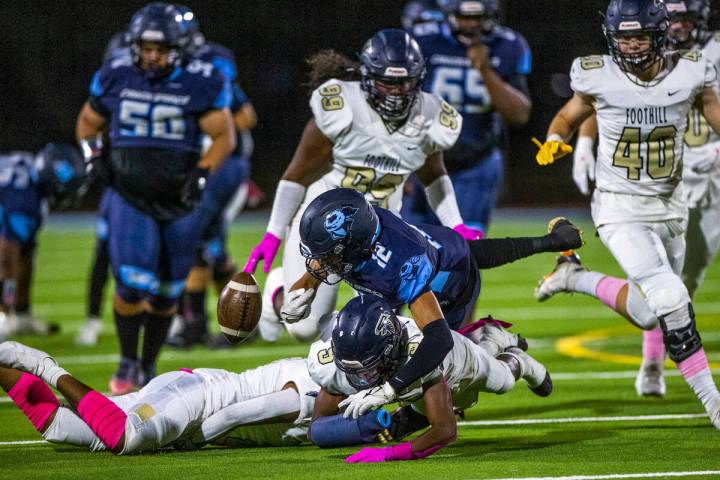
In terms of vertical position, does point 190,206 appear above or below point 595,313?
above

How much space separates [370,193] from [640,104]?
1.35 m

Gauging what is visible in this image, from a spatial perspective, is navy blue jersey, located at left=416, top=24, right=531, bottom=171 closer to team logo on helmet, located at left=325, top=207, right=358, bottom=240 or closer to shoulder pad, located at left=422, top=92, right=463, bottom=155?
shoulder pad, located at left=422, top=92, right=463, bottom=155

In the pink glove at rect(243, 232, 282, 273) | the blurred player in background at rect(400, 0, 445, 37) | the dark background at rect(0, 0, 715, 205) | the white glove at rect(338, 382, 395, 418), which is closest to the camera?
the white glove at rect(338, 382, 395, 418)

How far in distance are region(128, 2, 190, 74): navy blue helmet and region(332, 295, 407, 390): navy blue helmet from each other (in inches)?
104

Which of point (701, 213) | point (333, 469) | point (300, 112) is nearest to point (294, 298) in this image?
point (333, 469)

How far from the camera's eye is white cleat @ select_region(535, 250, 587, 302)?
686cm

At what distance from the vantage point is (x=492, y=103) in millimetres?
8117

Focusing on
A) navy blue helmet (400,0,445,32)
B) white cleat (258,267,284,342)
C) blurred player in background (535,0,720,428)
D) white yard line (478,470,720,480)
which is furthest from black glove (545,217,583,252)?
navy blue helmet (400,0,445,32)

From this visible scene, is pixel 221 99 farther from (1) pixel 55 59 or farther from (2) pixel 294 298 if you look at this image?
(1) pixel 55 59

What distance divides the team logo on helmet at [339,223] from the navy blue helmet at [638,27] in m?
1.72

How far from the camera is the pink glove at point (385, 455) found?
4949 millimetres

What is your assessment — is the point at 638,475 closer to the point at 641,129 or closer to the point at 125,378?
the point at 641,129

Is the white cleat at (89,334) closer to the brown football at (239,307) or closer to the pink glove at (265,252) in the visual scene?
the pink glove at (265,252)

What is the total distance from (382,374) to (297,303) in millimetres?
694
